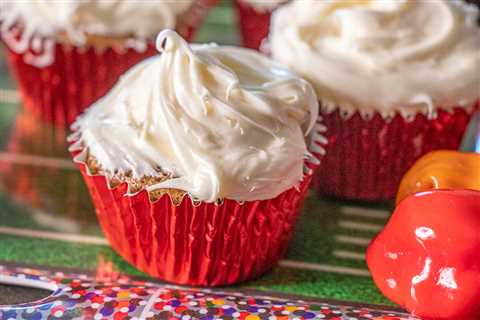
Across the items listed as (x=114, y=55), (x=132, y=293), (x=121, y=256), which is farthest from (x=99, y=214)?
(x=114, y=55)

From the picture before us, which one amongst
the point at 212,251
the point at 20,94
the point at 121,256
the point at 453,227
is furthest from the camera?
the point at 20,94

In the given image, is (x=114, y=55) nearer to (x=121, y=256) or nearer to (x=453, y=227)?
(x=121, y=256)

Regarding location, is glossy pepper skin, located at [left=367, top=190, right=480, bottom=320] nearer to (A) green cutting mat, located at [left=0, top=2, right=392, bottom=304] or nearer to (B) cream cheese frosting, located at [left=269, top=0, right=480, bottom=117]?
(A) green cutting mat, located at [left=0, top=2, right=392, bottom=304]

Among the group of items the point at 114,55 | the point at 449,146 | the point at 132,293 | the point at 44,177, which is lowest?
the point at 132,293

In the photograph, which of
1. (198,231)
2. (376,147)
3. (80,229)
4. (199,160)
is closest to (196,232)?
(198,231)

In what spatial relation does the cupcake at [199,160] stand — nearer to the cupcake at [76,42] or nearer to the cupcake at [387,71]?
the cupcake at [387,71]

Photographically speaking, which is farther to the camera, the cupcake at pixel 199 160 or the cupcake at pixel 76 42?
the cupcake at pixel 76 42

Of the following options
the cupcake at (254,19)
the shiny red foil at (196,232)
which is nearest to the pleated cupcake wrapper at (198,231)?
the shiny red foil at (196,232)
